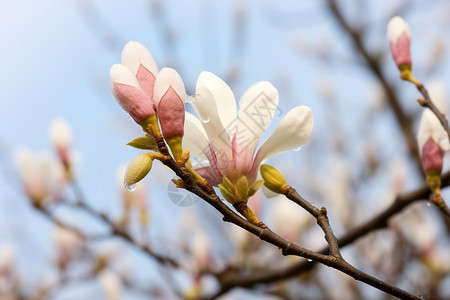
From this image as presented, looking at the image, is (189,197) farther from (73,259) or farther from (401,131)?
(73,259)

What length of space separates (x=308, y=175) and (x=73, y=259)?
2276 millimetres

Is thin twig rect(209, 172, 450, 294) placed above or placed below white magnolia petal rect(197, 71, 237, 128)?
below

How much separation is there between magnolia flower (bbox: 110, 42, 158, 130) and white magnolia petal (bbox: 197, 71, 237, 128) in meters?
0.08

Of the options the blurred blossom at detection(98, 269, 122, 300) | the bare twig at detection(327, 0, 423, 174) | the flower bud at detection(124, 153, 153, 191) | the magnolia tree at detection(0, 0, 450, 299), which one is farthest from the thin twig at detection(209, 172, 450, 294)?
the bare twig at detection(327, 0, 423, 174)

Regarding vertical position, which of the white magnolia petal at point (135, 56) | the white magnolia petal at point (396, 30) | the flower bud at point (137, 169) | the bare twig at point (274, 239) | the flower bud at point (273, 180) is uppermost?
the white magnolia petal at point (396, 30)

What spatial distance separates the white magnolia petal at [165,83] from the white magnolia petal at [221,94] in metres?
0.06

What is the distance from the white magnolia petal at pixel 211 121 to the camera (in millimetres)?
722

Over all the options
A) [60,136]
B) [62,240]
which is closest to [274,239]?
[60,136]

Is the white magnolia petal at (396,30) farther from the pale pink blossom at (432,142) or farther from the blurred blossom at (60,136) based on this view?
the blurred blossom at (60,136)

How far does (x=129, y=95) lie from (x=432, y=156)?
0.60 m

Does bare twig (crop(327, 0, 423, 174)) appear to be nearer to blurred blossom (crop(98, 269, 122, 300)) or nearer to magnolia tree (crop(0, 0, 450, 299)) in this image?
magnolia tree (crop(0, 0, 450, 299))

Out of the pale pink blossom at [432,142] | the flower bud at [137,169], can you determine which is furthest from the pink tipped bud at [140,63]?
the pale pink blossom at [432,142]

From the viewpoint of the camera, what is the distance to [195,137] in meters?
0.75

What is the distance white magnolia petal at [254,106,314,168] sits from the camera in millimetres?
741
